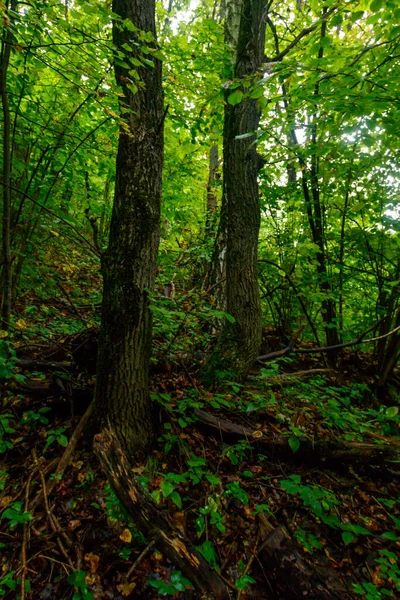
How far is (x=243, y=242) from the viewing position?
138 inches

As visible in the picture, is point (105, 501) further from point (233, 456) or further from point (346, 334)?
point (346, 334)

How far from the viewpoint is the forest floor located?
6.45ft

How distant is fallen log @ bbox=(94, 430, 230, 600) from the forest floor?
0.35ft

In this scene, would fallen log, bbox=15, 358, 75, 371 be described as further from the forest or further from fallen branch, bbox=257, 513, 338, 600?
fallen branch, bbox=257, 513, 338, 600

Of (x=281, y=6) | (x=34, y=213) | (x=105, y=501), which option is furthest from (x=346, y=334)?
(x=281, y=6)

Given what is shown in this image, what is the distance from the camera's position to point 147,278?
8.22 feet

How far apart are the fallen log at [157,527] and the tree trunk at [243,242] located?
1.53 metres

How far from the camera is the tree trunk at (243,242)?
3.46 m

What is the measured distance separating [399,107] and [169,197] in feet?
16.0

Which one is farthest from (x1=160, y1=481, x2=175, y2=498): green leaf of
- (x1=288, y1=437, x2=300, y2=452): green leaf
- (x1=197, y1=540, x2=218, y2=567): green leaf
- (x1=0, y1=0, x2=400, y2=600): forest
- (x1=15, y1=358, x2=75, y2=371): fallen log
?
(x1=15, y1=358, x2=75, y2=371): fallen log

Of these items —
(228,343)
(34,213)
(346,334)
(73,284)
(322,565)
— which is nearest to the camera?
(322,565)

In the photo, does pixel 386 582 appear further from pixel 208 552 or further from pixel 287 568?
pixel 208 552

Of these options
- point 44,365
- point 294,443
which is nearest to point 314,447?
point 294,443

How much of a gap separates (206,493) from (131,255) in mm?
2005
